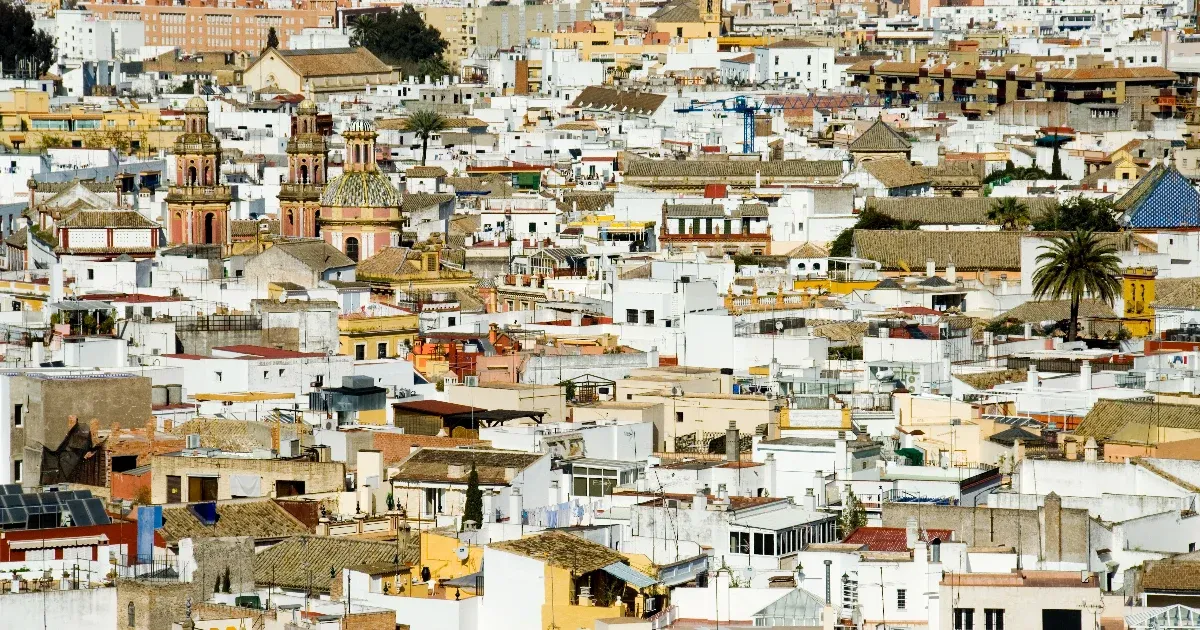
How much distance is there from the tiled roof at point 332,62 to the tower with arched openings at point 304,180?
44038 millimetres

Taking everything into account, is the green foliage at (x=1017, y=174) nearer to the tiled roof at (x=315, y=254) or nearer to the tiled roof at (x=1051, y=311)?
the tiled roof at (x=315, y=254)

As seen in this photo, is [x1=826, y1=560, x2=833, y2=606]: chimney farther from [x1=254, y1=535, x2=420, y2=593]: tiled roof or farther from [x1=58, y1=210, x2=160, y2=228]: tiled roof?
[x1=58, y1=210, x2=160, y2=228]: tiled roof

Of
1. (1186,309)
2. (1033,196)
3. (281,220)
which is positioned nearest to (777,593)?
(1186,309)

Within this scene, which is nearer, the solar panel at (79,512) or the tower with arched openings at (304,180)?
the solar panel at (79,512)

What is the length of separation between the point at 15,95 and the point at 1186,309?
51.8m

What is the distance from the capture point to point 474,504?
30.7 m

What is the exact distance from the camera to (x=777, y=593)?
26.1m

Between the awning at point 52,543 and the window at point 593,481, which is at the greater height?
the awning at point 52,543

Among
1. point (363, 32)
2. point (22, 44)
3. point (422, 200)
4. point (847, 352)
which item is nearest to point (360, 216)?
point (422, 200)

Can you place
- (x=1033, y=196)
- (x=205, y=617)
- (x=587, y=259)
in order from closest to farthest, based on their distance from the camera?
1. (x=205, y=617)
2. (x=587, y=259)
3. (x=1033, y=196)

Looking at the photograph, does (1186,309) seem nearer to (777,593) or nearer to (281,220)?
(281,220)

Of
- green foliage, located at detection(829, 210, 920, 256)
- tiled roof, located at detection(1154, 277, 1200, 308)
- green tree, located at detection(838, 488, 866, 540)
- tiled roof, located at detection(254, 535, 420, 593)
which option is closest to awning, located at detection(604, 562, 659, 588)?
tiled roof, located at detection(254, 535, 420, 593)

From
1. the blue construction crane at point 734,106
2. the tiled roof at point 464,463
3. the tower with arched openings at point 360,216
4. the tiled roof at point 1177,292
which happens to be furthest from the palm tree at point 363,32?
the tiled roof at point 464,463

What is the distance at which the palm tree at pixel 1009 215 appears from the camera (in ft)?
216
